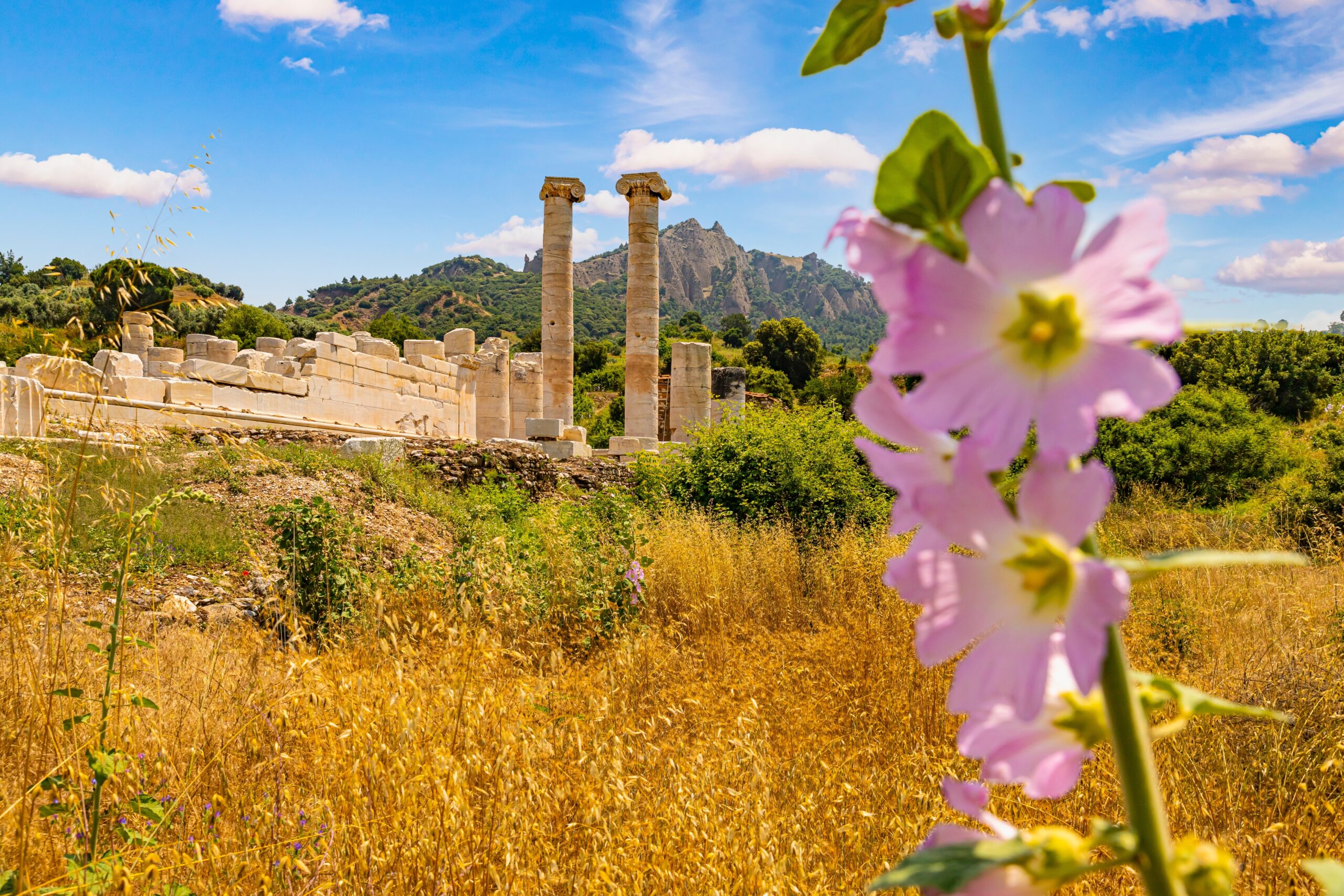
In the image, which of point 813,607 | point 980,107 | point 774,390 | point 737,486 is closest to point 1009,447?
point 980,107

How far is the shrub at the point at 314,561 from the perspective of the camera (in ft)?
18.8

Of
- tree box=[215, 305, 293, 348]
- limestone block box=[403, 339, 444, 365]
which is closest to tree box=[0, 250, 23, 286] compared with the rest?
tree box=[215, 305, 293, 348]

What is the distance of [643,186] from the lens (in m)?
18.4

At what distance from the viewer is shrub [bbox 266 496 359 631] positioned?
18.8ft

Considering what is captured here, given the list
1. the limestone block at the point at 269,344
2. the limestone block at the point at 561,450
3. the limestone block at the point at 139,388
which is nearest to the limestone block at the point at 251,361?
the limestone block at the point at 139,388

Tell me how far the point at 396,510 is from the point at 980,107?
991cm

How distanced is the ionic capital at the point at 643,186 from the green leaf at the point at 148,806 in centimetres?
1729

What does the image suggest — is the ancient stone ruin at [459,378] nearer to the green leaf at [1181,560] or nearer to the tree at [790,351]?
the green leaf at [1181,560]

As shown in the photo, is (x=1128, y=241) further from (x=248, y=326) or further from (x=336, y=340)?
(x=248, y=326)

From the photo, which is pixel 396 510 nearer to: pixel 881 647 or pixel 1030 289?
pixel 881 647

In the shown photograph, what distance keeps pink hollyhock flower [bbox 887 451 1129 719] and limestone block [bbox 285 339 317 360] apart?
53.0ft

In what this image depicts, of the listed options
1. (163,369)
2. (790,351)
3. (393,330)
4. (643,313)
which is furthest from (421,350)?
(393,330)

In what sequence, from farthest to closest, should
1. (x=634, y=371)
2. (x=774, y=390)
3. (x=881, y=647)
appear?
(x=774, y=390) → (x=634, y=371) → (x=881, y=647)

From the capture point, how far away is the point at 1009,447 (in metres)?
0.37
